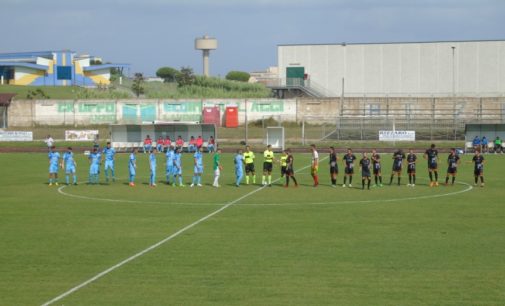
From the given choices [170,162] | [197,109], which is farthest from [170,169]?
[197,109]

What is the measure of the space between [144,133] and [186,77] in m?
55.9

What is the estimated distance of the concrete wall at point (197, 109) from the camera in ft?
257

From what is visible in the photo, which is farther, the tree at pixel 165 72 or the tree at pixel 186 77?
the tree at pixel 165 72

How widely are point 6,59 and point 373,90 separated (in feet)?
196

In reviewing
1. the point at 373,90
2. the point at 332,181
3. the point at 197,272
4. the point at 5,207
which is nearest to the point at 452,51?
the point at 373,90

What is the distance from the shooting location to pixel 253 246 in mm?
20062

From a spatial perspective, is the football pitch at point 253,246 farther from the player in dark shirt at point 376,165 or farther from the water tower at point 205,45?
the water tower at point 205,45

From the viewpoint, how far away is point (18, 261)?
60.1 feet

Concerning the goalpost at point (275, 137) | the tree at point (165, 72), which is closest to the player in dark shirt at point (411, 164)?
the goalpost at point (275, 137)

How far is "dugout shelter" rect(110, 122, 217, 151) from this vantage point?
217 ft

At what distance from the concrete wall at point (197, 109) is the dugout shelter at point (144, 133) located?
40.7 ft

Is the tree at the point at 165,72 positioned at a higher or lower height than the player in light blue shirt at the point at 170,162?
higher

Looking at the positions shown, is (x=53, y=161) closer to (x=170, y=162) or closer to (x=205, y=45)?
(x=170, y=162)

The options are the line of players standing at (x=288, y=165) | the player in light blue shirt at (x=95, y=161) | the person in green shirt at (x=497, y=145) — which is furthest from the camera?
the person in green shirt at (x=497, y=145)
